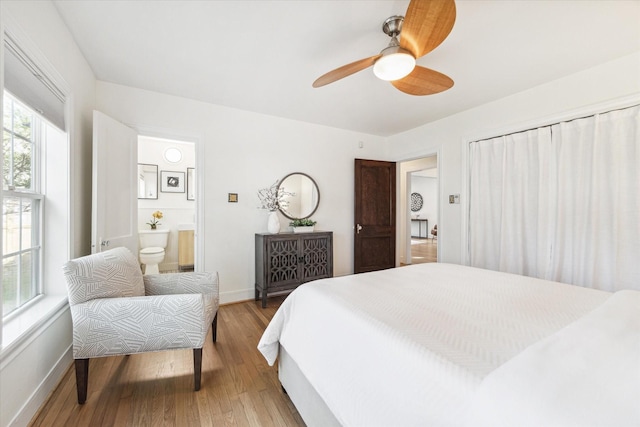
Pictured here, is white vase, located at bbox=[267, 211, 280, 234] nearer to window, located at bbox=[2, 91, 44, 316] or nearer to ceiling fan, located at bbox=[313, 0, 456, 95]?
ceiling fan, located at bbox=[313, 0, 456, 95]

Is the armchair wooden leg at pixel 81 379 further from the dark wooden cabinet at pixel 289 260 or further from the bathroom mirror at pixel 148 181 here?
the bathroom mirror at pixel 148 181

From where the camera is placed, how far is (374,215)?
4230 mm

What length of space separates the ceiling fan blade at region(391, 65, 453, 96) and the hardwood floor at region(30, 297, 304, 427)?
2290 millimetres

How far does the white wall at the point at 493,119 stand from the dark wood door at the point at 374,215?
1.51ft

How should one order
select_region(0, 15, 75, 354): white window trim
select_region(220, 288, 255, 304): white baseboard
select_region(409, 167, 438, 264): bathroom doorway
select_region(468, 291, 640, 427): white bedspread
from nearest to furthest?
select_region(468, 291, 640, 427): white bedspread, select_region(0, 15, 75, 354): white window trim, select_region(220, 288, 255, 304): white baseboard, select_region(409, 167, 438, 264): bathroom doorway

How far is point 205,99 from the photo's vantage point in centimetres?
299

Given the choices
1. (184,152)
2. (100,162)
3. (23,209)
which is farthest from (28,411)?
(184,152)

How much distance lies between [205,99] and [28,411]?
2.84 meters

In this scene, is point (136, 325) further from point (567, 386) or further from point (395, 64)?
point (395, 64)

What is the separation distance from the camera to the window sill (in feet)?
4.04

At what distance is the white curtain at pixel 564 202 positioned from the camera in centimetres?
216

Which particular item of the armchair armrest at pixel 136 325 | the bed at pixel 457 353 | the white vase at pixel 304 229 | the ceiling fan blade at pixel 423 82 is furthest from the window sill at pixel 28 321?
the ceiling fan blade at pixel 423 82

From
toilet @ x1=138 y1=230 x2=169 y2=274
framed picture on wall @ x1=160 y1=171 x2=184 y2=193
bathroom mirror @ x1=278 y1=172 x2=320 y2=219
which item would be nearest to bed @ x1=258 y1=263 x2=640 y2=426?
bathroom mirror @ x1=278 y1=172 x2=320 y2=219

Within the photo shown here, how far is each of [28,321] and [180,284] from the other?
80cm
